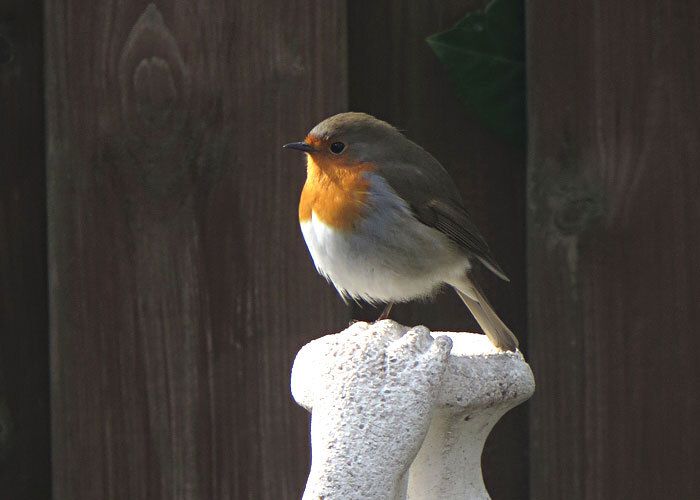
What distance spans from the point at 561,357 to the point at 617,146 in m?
0.52

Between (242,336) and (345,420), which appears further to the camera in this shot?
(242,336)

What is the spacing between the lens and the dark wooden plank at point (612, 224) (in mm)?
2773

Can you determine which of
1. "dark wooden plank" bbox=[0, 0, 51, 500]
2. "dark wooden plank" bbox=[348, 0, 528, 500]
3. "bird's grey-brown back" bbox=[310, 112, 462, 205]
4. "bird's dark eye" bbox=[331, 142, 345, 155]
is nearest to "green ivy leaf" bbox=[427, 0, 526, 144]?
"dark wooden plank" bbox=[348, 0, 528, 500]

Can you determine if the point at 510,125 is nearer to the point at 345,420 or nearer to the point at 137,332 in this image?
the point at 137,332

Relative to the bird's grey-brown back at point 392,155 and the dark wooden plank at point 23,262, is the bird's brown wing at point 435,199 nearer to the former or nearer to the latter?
the bird's grey-brown back at point 392,155

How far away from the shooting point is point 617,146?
109 inches

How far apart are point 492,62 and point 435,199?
38cm

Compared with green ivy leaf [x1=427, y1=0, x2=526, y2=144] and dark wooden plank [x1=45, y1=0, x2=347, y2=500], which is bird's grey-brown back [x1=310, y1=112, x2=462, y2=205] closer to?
dark wooden plank [x1=45, y1=0, x2=347, y2=500]

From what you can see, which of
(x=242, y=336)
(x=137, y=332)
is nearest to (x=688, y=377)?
(x=242, y=336)

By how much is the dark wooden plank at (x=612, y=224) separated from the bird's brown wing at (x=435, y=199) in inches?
5.5

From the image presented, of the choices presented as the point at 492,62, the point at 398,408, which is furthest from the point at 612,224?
the point at 398,408

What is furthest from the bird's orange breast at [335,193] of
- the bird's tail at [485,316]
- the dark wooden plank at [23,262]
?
the dark wooden plank at [23,262]

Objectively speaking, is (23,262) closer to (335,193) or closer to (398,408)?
(335,193)

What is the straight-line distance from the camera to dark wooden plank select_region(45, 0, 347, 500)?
2773 millimetres
